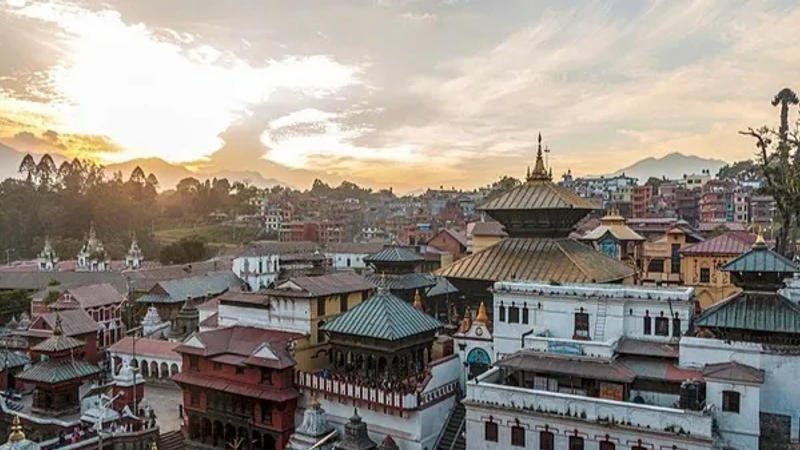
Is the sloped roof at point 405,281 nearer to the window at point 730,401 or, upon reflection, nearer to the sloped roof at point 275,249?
the window at point 730,401

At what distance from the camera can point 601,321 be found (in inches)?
922

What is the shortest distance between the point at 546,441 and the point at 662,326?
630 cm

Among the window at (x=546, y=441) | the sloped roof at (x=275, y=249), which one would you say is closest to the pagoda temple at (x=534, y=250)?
the window at (x=546, y=441)

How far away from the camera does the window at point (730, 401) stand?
751 inches

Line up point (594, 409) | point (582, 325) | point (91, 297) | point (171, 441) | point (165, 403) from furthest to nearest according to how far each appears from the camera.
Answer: point (91, 297) < point (165, 403) < point (171, 441) < point (582, 325) < point (594, 409)

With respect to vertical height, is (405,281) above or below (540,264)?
below

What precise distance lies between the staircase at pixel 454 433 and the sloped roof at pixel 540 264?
244 inches

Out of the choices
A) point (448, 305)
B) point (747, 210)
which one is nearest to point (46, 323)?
point (448, 305)

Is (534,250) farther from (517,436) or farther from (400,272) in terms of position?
(517,436)

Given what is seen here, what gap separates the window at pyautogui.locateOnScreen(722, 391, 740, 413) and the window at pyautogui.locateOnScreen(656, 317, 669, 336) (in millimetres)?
3692

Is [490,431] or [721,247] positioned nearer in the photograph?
[490,431]

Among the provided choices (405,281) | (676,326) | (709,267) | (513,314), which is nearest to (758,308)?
(676,326)

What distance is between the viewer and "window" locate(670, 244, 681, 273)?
136 feet

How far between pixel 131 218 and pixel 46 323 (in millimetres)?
67318
